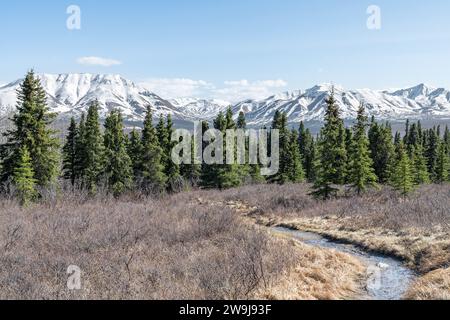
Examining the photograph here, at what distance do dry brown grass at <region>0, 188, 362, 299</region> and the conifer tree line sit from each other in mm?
12125

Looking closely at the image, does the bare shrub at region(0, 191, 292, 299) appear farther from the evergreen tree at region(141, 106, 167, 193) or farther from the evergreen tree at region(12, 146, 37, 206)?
the evergreen tree at region(141, 106, 167, 193)

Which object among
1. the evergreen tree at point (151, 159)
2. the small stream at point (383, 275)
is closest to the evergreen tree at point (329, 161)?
the small stream at point (383, 275)

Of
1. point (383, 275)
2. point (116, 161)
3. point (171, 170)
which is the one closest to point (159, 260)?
point (383, 275)

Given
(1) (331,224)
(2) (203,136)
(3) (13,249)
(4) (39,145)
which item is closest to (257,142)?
(2) (203,136)

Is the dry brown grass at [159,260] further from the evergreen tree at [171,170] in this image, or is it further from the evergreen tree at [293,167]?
the evergreen tree at [293,167]

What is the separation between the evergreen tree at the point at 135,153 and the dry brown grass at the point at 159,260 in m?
25.1

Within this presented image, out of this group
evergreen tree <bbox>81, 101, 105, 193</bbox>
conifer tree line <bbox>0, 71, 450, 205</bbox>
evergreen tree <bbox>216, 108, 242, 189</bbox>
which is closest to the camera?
conifer tree line <bbox>0, 71, 450, 205</bbox>

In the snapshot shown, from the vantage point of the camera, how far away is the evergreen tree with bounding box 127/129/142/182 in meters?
43.4

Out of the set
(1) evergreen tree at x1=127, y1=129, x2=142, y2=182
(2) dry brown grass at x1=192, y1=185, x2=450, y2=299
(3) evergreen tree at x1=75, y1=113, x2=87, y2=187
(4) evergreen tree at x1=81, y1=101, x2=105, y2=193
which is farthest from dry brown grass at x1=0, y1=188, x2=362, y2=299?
(1) evergreen tree at x1=127, y1=129, x2=142, y2=182

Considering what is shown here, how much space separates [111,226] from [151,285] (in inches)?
276

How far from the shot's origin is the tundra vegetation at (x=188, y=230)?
9.38 m

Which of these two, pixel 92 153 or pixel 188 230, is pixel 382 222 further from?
pixel 92 153

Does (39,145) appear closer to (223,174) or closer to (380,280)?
(223,174)

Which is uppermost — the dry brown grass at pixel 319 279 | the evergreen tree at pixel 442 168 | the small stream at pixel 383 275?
the dry brown grass at pixel 319 279
